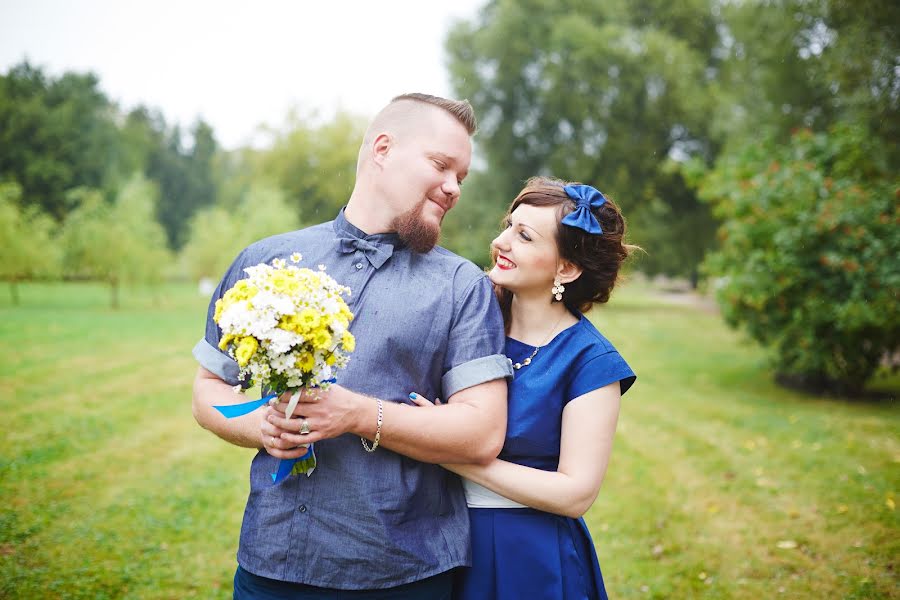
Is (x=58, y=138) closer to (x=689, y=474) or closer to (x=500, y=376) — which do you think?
(x=689, y=474)

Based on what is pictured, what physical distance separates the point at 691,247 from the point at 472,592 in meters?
32.1

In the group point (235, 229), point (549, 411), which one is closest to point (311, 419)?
point (549, 411)

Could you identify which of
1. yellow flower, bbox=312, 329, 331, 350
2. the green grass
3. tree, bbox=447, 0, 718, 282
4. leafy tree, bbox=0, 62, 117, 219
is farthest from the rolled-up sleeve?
leafy tree, bbox=0, 62, 117, 219

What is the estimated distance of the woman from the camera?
8.64ft

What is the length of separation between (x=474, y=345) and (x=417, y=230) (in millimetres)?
543

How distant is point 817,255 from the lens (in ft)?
36.2

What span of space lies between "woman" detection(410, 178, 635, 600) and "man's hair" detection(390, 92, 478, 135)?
1.46 ft

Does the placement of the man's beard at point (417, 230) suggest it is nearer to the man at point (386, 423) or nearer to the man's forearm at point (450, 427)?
the man at point (386, 423)

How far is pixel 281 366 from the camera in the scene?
1.97 m

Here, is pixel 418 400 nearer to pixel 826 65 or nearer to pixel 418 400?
pixel 418 400

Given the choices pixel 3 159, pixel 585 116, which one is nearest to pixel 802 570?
pixel 585 116

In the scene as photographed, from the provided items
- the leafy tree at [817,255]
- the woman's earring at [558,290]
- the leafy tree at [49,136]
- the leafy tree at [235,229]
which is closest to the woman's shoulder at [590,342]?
the woman's earring at [558,290]

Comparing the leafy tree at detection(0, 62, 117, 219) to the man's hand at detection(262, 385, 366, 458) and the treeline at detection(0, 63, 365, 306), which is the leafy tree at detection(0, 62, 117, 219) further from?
the man's hand at detection(262, 385, 366, 458)

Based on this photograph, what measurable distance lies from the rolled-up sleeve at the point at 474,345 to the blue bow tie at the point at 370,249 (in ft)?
1.17
